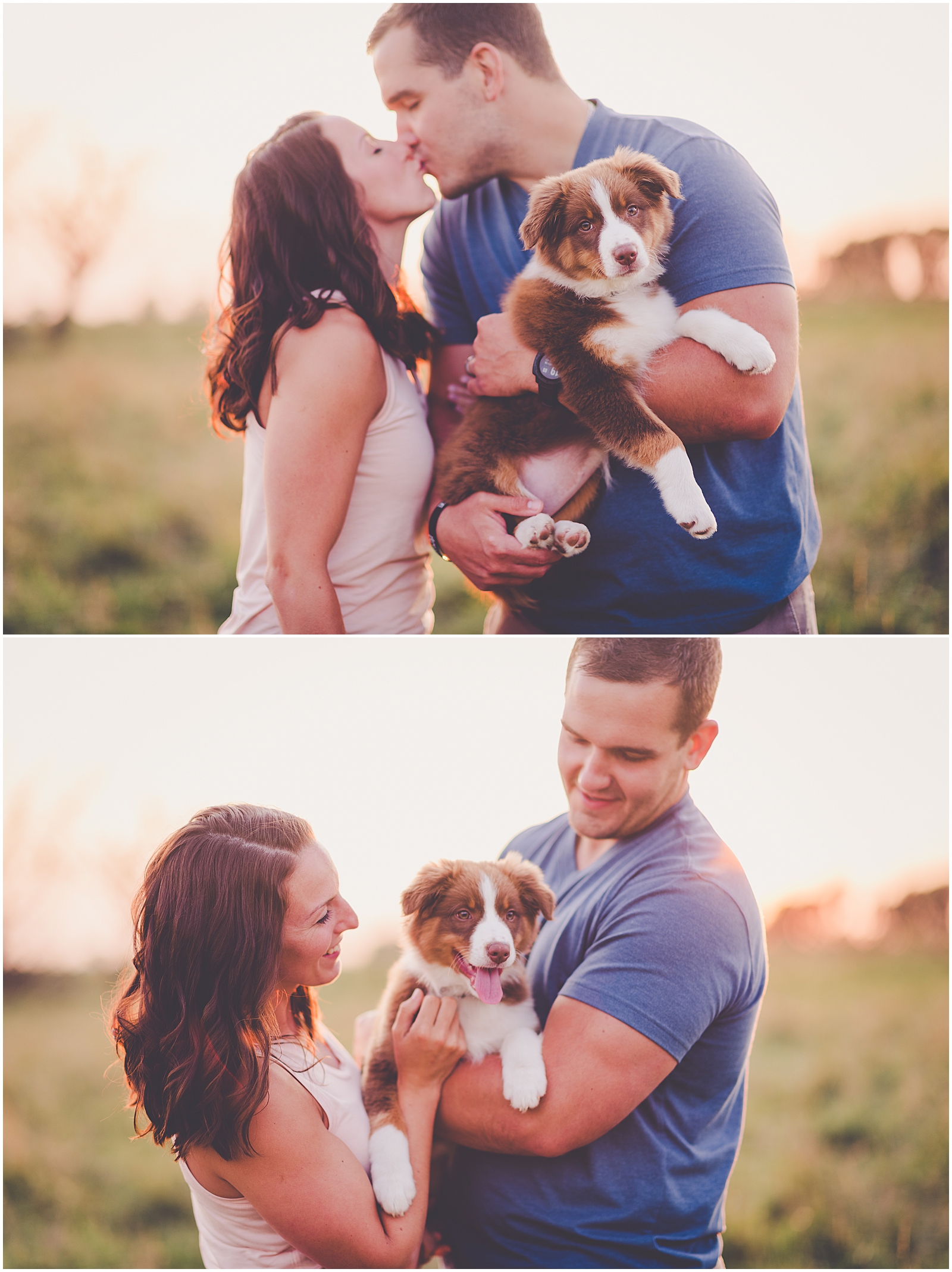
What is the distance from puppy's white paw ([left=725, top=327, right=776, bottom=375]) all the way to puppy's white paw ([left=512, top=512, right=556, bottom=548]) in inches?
20.8

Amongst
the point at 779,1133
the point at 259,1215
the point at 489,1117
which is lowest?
the point at 779,1133

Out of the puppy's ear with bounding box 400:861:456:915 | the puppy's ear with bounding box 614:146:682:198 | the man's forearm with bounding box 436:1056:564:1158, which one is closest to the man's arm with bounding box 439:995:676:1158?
the man's forearm with bounding box 436:1056:564:1158

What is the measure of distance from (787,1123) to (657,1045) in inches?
106

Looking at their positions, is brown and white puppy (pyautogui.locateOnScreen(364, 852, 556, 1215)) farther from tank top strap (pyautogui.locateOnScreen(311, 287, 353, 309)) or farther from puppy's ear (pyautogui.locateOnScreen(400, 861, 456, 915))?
tank top strap (pyautogui.locateOnScreen(311, 287, 353, 309))

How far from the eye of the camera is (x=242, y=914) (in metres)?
1.84

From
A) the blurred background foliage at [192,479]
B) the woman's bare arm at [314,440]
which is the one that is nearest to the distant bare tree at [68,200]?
the blurred background foliage at [192,479]

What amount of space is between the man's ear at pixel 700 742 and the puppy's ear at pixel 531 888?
0.43m

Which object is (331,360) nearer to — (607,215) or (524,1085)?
(607,215)

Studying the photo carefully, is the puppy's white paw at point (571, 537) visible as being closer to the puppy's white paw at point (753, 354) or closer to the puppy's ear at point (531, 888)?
the puppy's white paw at point (753, 354)

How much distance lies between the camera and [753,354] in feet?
6.26

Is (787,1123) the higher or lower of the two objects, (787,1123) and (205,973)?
the lower

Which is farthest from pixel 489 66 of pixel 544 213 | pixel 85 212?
pixel 85 212

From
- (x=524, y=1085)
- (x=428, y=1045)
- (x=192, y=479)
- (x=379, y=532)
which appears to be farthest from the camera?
(x=192, y=479)

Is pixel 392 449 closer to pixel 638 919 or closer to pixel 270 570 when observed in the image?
pixel 270 570
